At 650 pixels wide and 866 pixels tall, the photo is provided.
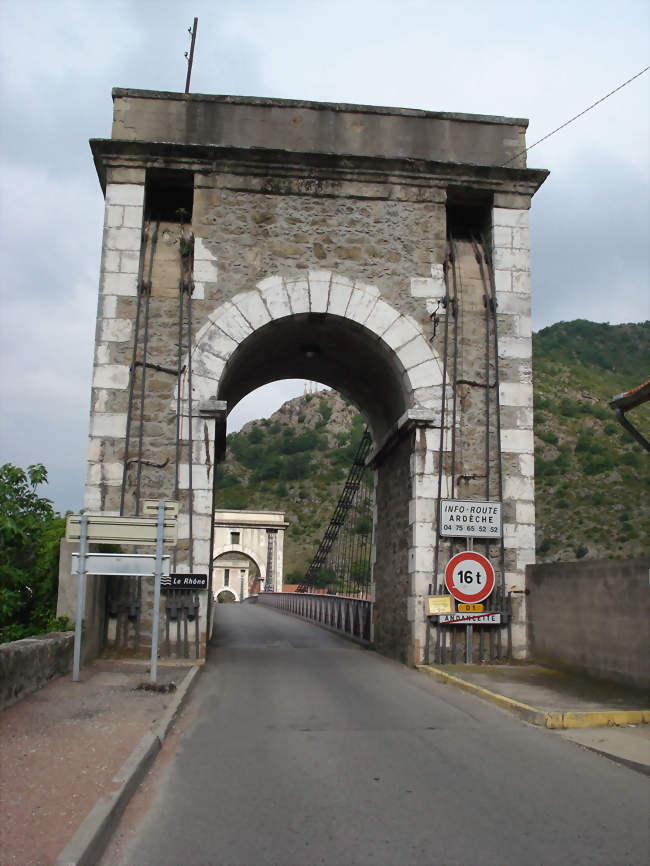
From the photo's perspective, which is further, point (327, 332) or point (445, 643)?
point (327, 332)

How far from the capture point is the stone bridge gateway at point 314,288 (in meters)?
9.94

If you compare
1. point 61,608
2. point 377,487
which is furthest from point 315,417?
point 61,608

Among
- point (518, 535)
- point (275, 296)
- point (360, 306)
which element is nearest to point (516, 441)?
point (518, 535)

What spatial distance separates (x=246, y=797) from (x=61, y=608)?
4.67m

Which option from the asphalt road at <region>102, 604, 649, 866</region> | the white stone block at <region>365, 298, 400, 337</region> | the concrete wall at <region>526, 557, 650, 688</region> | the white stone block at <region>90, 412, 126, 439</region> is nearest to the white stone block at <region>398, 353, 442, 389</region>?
the white stone block at <region>365, 298, 400, 337</region>

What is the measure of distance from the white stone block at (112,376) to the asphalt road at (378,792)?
14.0 feet

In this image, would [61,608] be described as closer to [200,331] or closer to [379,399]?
[200,331]

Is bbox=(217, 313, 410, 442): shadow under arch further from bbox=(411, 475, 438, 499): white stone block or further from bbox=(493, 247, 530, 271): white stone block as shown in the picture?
bbox=(493, 247, 530, 271): white stone block

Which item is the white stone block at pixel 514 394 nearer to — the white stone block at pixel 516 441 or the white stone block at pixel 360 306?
the white stone block at pixel 516 441

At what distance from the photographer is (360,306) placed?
10.6 meters

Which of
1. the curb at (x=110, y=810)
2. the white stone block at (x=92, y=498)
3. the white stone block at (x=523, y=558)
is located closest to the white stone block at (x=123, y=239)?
the white stone block at (x=92, y=498)

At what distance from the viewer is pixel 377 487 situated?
13.6 metres

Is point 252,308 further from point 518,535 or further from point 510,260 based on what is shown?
point 518,535

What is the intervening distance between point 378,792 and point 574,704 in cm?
303
